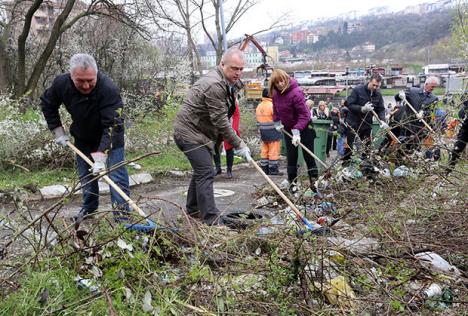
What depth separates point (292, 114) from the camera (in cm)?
568

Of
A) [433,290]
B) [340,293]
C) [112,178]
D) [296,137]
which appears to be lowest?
[433,290]

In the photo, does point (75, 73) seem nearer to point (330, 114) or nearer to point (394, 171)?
point (394, 171)

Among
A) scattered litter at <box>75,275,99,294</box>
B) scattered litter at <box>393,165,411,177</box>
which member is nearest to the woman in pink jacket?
scattered litter at <box>393,165,411,177</box>

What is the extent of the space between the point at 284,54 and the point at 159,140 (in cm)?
6986

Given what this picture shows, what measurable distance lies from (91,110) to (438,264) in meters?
3.04

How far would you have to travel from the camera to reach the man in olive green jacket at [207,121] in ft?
13.0

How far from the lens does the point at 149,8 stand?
13.4m

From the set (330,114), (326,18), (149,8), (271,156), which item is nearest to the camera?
(271,156)

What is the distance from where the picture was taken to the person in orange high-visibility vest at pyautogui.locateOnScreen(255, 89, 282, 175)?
7601mm

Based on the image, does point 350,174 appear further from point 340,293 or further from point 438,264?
point 340,293

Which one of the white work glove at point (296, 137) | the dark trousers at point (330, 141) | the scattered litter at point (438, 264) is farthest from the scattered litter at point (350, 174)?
the dark trousers at point (330, 141)

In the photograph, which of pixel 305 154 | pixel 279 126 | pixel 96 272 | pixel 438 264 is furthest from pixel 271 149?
pixel 96 272

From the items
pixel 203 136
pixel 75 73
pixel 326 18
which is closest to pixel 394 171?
pixel 203 136

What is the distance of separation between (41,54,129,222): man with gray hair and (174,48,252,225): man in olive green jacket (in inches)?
23.4
